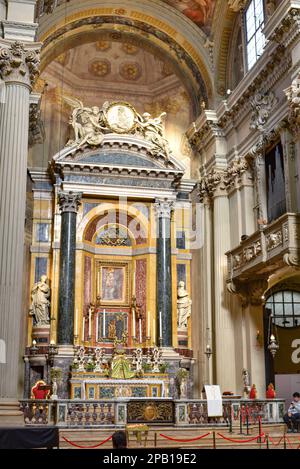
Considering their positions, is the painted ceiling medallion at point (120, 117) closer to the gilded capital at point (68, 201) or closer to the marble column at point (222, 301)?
the gilded capital at point (68, 201)

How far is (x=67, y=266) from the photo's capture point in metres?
20.3

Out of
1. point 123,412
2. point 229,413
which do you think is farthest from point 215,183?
point 123,412

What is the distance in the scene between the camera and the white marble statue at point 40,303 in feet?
67.1

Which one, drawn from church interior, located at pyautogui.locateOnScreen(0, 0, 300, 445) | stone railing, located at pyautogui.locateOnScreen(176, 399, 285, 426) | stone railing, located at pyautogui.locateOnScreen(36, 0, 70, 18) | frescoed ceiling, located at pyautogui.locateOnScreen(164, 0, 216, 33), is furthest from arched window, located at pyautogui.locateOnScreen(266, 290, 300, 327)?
stone railing, located at pyautogui.locateOnScreen(36, 0, 70, 18)

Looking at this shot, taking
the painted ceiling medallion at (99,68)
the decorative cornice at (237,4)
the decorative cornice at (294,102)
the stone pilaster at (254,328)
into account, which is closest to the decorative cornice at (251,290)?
the stone pilaster at (254,328)

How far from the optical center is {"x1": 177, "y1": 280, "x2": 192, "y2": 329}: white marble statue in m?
21.6

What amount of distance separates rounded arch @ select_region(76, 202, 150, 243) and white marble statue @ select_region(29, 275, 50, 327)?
2.03m

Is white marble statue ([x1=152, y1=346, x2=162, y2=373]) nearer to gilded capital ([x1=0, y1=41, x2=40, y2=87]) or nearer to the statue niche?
the statue niche

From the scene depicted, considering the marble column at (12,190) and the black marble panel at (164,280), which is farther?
the black marble panel at (164,280)

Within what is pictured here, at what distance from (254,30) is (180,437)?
12844mm

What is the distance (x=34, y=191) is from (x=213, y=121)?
21.5 feet

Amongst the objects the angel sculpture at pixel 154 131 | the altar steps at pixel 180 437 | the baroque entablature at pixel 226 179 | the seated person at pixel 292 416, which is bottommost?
the altar steps at pixel 180 437

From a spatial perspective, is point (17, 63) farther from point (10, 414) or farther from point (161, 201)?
point (161, 201)

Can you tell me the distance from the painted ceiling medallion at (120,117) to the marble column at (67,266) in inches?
111
